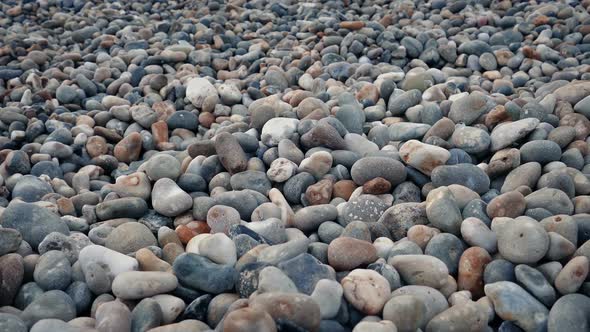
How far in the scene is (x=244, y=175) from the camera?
6.93ft

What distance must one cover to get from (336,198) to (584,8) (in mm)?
3083

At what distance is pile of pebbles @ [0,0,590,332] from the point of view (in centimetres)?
143

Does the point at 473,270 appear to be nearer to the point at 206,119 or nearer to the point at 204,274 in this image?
the point at 204,274

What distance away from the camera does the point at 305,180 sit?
2064mm

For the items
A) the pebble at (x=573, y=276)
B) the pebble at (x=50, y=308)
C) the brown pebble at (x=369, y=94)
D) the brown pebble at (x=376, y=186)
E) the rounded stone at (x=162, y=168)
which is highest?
the pebble at (x=573, y=276)

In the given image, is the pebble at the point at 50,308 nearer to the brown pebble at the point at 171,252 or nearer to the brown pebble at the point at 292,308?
the brown pebble at the point at 171,252

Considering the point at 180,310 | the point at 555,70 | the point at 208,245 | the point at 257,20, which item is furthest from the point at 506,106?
the point at 257,20

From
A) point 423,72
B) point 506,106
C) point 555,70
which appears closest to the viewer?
point 506,106

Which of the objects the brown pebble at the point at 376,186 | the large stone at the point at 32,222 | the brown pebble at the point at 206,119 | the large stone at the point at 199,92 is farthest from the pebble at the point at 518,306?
the large stone at the point at 199,92

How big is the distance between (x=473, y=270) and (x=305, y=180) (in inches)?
29.2

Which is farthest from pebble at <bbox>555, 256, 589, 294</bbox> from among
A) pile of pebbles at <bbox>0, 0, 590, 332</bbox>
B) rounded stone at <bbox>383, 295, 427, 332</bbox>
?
rounded stone at <bbox>383, 295, 427, 332</bbox>

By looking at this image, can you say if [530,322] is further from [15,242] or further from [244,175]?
[15,242]

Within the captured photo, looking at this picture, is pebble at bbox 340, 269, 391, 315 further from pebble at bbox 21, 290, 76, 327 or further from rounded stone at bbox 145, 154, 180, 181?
rounded stone at bbox 145, 154, 180, 181

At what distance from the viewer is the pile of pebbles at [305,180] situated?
1.43 metres
